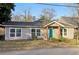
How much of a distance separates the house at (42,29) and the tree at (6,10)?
100 millimetres

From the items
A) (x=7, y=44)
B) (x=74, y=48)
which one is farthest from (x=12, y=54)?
(x=74, y=48)

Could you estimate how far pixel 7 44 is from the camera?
14.2m

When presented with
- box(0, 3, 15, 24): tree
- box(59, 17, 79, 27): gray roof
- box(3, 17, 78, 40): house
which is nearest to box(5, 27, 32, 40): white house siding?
box(3, 17, 78, 40): house

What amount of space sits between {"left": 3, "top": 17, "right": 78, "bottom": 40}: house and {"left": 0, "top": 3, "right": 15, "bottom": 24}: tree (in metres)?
0.10

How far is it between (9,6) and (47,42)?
0.97 m

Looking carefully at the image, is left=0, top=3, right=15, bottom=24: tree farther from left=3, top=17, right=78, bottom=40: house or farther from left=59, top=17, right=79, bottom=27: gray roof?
left=59, top=17, right=79, bottom=27: gray roof

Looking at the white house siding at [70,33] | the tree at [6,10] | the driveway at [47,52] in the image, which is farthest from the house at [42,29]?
the driveway at [47,52]

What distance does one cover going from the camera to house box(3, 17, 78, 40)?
46.7ft

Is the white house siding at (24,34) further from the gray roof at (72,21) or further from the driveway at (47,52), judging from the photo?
the gray roof at (72,21)

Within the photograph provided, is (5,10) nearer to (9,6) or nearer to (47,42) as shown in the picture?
(9,6)

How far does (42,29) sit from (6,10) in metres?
0.76

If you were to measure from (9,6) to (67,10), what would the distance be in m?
1.08

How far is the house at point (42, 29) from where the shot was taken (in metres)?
14.2
